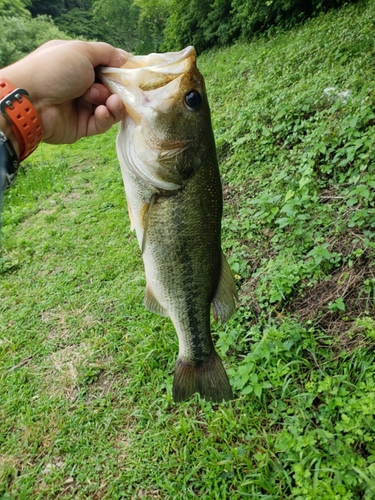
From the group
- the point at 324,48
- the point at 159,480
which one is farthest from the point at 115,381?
the point at 324,48

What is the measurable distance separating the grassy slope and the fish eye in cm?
172

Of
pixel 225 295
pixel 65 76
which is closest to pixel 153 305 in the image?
pixel 225 295

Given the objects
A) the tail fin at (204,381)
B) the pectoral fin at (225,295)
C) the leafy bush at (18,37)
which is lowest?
the tail fin at (204,381)

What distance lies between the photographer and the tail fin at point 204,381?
75.7 inches

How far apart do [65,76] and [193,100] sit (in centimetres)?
69

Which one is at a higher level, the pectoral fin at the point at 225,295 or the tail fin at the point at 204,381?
the pectoral fin at the point at 225,295

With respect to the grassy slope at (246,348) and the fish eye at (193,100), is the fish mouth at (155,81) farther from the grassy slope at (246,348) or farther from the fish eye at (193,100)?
the grassy slope at (246,348)

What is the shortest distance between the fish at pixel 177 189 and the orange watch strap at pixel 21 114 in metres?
0.38

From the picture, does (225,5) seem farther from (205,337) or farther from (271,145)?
(205,337)

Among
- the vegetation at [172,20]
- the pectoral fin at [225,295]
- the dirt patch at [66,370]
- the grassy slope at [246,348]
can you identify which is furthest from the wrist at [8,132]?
the vegetation at [172,20]

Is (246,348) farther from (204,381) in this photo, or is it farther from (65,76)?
(65,76)

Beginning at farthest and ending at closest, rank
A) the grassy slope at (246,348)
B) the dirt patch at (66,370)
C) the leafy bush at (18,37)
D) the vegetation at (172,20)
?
the leafy bush at (18,37) → the vegetation at (172,20) → the dirt patch at (66,370) → the grassy slope at (246,348)

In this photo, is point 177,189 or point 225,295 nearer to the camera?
point 177,189

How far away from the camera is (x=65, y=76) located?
1764mm
